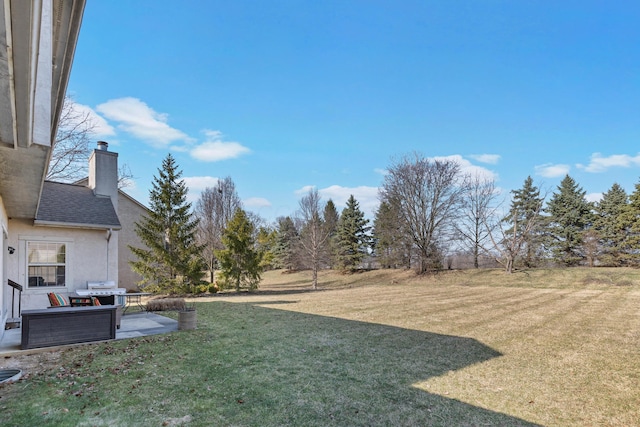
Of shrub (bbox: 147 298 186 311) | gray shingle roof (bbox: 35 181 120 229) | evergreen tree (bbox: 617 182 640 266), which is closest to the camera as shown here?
gray shingle roof (bbox: 35 181 120 229)

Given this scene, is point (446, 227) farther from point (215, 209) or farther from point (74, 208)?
point (74, 208)

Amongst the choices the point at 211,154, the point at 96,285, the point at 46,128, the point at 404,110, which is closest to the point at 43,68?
the point at 46,128

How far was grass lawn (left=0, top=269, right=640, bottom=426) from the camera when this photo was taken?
3629 millimetres

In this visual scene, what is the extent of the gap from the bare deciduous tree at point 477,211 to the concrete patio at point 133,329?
25.9 meters

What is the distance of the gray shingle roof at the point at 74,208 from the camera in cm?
1045

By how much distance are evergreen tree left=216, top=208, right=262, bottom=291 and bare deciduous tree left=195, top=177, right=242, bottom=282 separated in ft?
23.0

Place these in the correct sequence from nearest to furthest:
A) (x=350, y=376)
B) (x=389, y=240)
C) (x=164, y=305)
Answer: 1. (x=350, y=376)
2. (x=164, y=305)
3. (x=389, y=240)

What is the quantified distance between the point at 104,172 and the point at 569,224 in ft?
125

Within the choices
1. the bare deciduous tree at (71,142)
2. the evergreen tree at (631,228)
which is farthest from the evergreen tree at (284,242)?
the evergreen tree at (631,228)

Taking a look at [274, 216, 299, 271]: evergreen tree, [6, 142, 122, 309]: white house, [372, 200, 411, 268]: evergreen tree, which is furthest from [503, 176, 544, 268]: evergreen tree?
[6, 142, 122, 309]: white house

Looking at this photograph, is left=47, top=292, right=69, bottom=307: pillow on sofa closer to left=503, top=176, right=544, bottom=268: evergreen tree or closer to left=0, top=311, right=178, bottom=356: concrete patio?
left=0, top=311, right=178, bottom=356: concrete patio

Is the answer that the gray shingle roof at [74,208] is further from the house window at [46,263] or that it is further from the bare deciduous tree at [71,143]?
the bare deciduous tree at [71,143]

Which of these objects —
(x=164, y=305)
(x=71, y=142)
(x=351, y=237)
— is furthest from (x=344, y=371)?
(x=351, y=237)

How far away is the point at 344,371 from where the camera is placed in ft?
16.6
